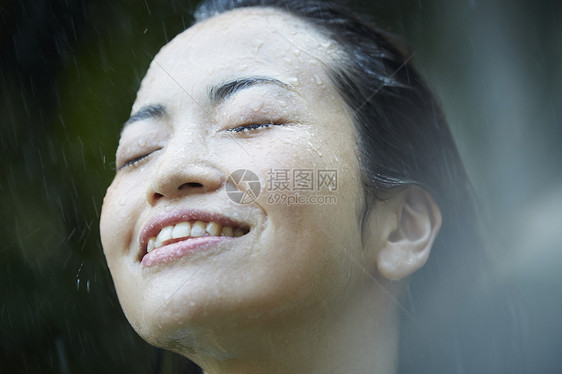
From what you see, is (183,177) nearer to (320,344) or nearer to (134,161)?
(134,161)

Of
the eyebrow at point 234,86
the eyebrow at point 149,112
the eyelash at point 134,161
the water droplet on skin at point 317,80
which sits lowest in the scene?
the eyelash at point 134,161

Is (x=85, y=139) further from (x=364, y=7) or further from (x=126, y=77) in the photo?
(x=364, y=7)

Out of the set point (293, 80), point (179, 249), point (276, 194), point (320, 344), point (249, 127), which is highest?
point (293, 80)

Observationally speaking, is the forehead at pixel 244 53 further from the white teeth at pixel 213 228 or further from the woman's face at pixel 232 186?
A: the white teeth at pixel 213 228

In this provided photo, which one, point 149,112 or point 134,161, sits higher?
point 149,112

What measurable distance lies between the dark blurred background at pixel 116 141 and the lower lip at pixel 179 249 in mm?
1082

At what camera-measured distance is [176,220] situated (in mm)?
1214

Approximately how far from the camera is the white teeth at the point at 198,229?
3.91 feet

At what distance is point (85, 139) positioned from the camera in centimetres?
224

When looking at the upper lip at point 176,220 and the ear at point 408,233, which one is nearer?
the upper lip at point 176,220

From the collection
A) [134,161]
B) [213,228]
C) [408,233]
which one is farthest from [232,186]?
[408,233]

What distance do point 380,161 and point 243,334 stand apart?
0.52 metres

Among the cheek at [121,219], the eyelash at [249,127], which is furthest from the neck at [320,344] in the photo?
→ the eyelash at [249,127]

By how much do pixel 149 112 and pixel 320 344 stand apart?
2.17ft
